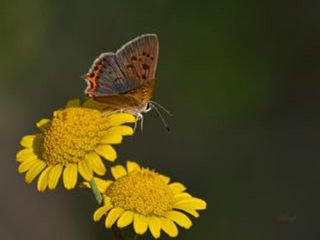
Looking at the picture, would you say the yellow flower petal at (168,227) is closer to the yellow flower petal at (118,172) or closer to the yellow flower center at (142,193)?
the yellow flower center at (142,193)

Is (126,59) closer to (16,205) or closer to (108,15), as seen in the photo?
(16,205)

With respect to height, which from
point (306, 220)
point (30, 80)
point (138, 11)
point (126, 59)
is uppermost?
point (126, 59)

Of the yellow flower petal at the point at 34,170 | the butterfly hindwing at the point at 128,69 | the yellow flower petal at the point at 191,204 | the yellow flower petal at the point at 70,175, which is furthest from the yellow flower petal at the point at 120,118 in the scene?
the yellow flower petal at the point at 191,204

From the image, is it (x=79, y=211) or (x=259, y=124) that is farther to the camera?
(x=259, y=124)

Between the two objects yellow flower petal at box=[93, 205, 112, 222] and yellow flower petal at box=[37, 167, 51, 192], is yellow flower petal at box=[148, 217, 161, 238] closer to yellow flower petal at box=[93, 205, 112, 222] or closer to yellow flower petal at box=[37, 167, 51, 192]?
yellow flower petal at box=[93, 205, 112, 222]

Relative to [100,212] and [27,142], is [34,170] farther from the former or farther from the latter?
[100,212]

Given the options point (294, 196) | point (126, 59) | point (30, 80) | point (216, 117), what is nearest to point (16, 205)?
point (30, 80)
